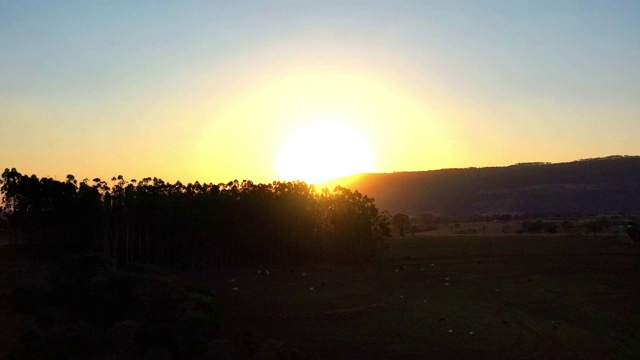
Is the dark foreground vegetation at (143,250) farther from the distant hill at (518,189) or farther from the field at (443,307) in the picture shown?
the distant hill at (518,189)

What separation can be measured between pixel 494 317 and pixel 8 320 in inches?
725

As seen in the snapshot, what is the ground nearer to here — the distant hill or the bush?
the bush

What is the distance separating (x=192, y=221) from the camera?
37.8 m

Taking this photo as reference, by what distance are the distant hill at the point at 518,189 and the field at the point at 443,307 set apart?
10163 centimetres

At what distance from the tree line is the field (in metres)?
2.64

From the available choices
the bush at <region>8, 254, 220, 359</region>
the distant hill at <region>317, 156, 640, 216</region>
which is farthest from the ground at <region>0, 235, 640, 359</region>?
the distant hill at <region>317, 156, 640, 216</region>

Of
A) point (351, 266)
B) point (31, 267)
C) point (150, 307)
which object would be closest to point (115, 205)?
point (31, 267)

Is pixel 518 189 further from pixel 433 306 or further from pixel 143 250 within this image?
pixel 433 306

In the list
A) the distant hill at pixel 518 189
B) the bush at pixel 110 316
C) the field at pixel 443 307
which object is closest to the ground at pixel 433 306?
the field at pixel 443 307

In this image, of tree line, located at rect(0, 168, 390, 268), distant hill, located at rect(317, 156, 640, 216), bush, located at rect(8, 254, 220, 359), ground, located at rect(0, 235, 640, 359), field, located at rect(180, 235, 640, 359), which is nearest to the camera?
bush, located at rect(8, 254, 220, 359)

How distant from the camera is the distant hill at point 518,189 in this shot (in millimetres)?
142125

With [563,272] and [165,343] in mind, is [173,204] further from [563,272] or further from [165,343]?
[563,272]

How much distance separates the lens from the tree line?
35.4 meters

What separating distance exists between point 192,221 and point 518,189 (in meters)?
135
